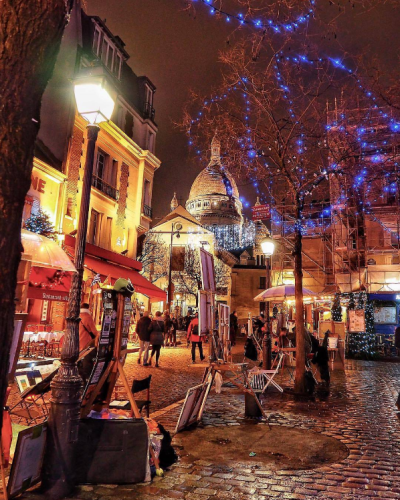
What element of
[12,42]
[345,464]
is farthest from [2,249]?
[345,464]

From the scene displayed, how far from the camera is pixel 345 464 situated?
4879mm

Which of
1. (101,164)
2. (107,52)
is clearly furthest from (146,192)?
(107,52)

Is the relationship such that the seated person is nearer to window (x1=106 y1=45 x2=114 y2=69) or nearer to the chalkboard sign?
the chalkboard sign

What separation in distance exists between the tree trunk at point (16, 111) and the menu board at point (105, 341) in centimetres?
248

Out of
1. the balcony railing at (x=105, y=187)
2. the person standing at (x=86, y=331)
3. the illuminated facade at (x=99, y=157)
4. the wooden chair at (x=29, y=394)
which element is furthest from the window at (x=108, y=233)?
the wooden chair at (x=29, y=394)

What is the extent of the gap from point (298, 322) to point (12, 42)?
334 inches

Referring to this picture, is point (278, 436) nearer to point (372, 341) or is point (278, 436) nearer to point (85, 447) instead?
point (85, 447)

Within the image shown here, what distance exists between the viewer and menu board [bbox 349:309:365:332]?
18328 mm

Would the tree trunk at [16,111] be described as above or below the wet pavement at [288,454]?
above

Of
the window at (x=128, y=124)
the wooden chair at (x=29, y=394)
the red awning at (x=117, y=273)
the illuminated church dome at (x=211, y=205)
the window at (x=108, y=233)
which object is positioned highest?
the illuminated church dome at (x=211, y=205)

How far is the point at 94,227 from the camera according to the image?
20797 mm

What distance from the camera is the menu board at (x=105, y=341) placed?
4.79 metres

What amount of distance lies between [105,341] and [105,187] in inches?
680

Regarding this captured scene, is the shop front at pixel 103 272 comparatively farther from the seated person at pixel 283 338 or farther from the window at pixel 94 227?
the seated person at pixel 283 338
